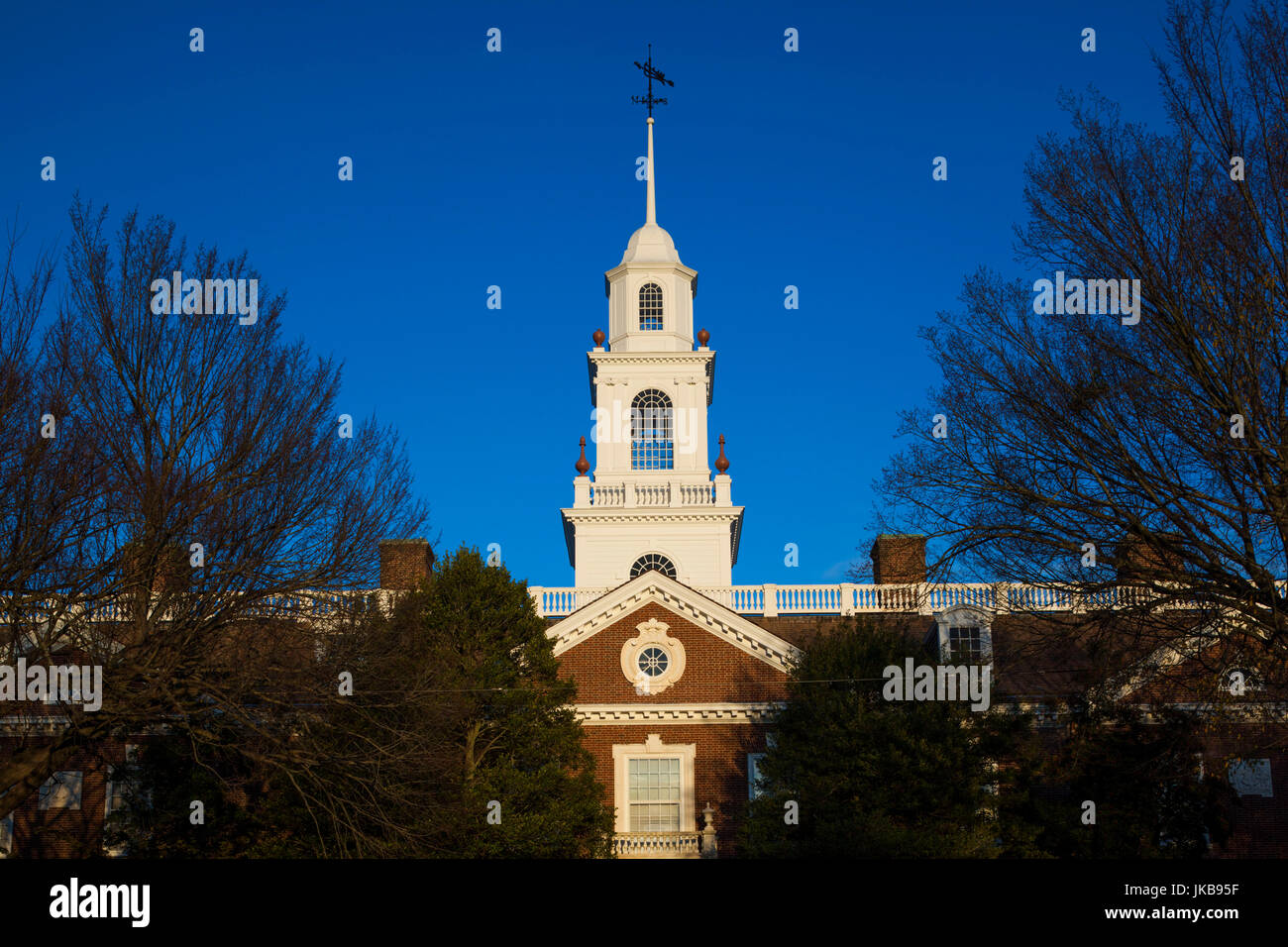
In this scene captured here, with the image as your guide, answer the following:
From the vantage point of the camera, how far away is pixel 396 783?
24.4 meters

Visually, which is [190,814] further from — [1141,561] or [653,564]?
[1141,561]

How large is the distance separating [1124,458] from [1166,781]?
1197 centimetres

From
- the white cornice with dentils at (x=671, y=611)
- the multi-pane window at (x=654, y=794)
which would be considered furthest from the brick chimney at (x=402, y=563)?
the multi-pane window at (x=654, y=794)

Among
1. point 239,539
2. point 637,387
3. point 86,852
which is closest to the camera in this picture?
point 239,539

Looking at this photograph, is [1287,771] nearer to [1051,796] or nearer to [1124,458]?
[1051,796]

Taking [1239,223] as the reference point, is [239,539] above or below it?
below

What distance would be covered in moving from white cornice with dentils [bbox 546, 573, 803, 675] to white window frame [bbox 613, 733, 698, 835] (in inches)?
115

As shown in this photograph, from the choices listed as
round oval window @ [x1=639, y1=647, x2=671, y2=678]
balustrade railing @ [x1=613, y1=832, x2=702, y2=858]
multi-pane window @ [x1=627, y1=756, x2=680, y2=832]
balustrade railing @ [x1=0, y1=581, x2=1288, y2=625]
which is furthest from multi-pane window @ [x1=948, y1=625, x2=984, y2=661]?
balustrade railing @ [x1=613, y1=832, x2=702, y2=858]

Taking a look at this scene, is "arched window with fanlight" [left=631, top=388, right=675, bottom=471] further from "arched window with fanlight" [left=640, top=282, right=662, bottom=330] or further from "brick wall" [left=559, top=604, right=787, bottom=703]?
"brick wall" [left=559, top=604, right=787, bottom=703]

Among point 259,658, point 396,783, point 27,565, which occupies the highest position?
point 27,565

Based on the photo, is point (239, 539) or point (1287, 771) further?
point (1287, 771)

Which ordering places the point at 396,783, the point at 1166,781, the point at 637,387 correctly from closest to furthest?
the point at 396,783, the point at 1166,781, the point at 637,387

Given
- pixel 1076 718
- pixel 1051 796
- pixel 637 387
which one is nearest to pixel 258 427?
pixel 1076 718

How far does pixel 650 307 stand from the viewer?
49062 millimetres
